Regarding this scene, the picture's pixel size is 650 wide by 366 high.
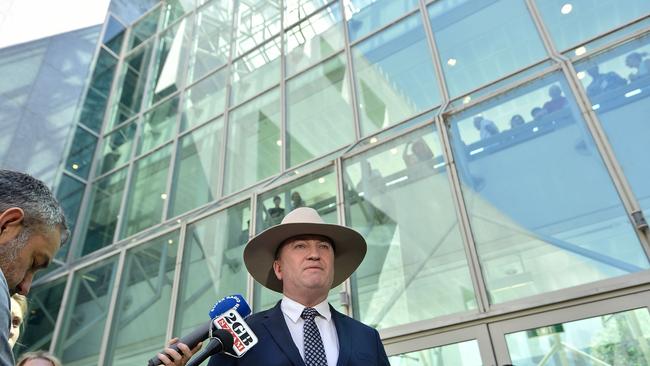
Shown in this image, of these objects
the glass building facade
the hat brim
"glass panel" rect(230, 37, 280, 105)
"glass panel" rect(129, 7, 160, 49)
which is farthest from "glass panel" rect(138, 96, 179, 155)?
the hat brim

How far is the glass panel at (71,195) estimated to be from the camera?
1023cm

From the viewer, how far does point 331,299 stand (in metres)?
5.48

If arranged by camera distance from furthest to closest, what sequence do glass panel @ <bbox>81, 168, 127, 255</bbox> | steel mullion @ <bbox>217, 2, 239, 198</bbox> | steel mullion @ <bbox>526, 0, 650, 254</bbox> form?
1. glass panel @ <bbox>81, 168, 127, 255</bbox>
2. steel mullion @ <bbox>217, 2, 239, 198</bbox>
3. steel mullion @ <bbox>526, 0, 650, 254</bbox>

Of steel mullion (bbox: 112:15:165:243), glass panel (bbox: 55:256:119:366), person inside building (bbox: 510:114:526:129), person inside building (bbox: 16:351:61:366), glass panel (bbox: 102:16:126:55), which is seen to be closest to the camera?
person inside building (bbox: 16:351:61:366)

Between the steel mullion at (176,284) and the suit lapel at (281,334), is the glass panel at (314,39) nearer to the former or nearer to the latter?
the steel mullion at (176,284)

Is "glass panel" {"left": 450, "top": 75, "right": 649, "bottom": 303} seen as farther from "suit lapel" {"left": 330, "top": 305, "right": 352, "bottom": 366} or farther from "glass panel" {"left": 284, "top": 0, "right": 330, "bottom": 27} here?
"glass panel" {"left": 284, "top": 0, "right": 330, "bottom": 27}

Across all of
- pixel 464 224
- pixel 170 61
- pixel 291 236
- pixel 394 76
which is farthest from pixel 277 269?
pixel 170 61

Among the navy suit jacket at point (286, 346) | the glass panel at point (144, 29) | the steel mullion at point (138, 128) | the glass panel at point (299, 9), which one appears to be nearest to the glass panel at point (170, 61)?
the steel mullion at point (138, 128)

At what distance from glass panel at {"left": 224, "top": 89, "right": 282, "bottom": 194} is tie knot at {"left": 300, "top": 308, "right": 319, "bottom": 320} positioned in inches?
200

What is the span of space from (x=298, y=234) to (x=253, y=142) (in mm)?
5707

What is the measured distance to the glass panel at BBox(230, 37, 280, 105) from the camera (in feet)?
28.8

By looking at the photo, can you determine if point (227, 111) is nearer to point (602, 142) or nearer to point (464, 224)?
point (464, 224)

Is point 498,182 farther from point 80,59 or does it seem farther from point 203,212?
point 80,59

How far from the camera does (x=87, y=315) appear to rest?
26.8 ft
